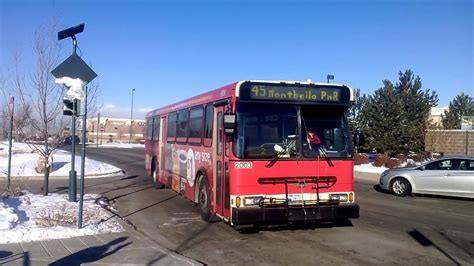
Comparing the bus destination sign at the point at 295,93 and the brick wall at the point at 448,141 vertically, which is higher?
the bus destination sign at the point at 295,93

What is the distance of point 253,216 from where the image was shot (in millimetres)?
8797

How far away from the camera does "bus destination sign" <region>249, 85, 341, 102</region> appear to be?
30.7 ft

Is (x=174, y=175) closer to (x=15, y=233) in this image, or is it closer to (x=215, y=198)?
(x=215, y=198)

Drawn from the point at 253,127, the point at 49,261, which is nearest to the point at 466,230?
the point at 253,127

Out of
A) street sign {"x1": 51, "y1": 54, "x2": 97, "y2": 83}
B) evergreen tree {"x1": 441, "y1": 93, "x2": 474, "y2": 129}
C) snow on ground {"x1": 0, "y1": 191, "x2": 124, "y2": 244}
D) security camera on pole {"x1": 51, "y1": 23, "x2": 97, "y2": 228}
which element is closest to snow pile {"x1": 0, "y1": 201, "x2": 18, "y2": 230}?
snow on ground {"x1": 0, "y1": 191, "x2": 124, "y2": 244}

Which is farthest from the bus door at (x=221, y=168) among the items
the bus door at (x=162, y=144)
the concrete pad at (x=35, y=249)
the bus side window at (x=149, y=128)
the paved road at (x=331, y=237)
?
the bus side window at (x=149, y=128)

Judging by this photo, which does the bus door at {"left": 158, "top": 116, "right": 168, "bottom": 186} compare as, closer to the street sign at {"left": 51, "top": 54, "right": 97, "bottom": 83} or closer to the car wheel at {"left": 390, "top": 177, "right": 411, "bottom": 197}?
the street sign at {"left": 51, "top": 54, "right": 97, "bottom": 83}

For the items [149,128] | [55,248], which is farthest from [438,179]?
[55,248]

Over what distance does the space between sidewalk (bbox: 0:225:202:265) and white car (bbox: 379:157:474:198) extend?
11.1 metres

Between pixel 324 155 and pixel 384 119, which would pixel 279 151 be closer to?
pixel 324 155

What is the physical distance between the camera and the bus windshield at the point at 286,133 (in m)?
9.22

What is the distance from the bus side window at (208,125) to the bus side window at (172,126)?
380 cm

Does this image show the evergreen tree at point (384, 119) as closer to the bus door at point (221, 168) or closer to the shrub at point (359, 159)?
the shrub at point (359, 159)

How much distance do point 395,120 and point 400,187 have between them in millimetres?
17402
